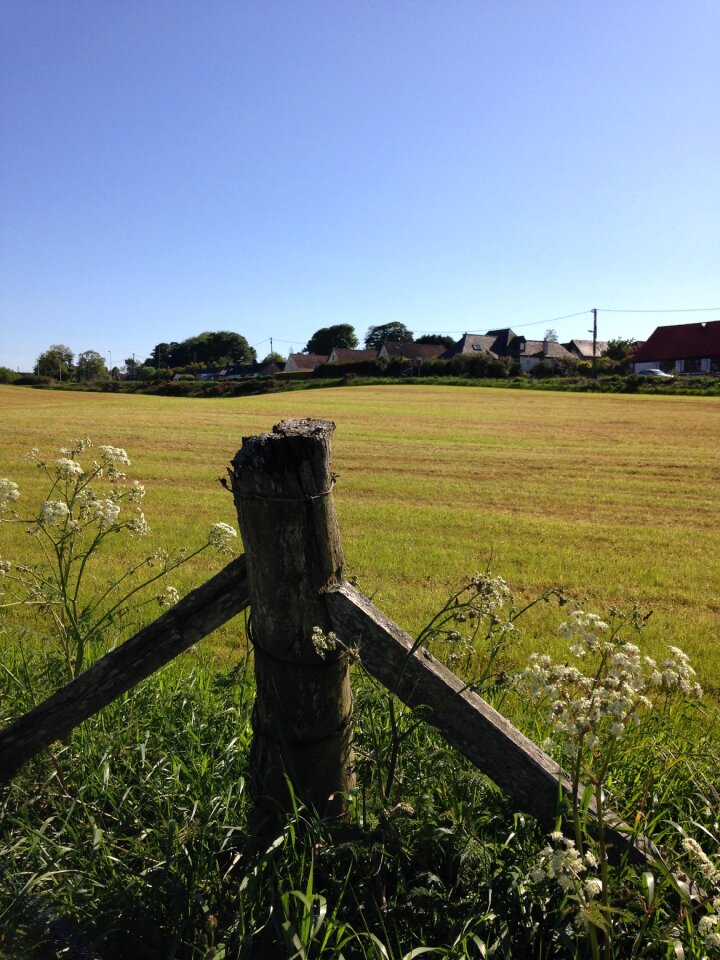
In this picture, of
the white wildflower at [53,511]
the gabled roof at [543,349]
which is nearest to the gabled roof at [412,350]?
the gabled roof at [543,349]

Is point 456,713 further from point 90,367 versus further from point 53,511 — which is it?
point 90,367

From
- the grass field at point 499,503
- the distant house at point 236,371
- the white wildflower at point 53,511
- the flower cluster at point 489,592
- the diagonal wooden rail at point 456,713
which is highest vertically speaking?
the distant house at point 236,371

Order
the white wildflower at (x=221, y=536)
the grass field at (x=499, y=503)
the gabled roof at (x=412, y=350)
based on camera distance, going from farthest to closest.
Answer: the gabled roof at (x=412, y=350)
the grass field at (x=499, y=503)
the white wildflower at (x=221, y=536)

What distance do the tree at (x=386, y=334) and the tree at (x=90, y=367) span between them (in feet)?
186

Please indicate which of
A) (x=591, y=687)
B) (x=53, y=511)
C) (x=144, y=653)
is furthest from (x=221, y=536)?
(x=591, y=687)

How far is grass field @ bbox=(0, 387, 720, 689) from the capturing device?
7008 mm

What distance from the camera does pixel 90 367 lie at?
109250mm

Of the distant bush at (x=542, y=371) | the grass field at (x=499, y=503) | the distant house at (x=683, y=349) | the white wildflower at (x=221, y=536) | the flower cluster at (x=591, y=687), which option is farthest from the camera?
the distant house at (x=683, y=349)

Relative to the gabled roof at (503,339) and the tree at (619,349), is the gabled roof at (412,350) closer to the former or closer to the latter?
the gabled roof at (503,339)

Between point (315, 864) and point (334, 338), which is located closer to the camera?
point (315, 864)

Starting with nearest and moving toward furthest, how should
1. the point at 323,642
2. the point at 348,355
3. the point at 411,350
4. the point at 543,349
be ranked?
the point at 323,642 < the point at 543,349 < the point at 411,350 < the point at 348,355

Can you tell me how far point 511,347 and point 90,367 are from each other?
68.1 meters

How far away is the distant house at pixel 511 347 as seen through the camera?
98875mm

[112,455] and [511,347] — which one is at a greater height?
[511,347]
